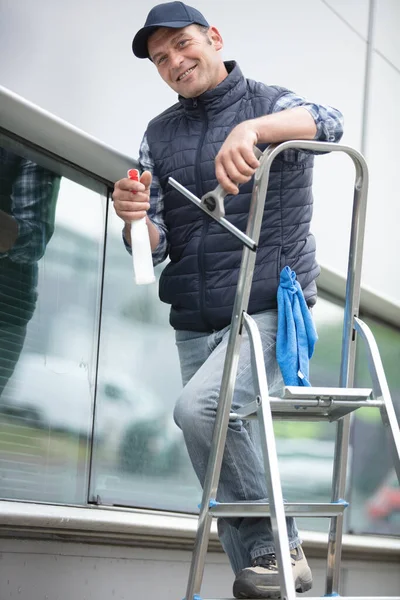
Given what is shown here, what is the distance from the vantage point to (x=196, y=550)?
251 centimetres

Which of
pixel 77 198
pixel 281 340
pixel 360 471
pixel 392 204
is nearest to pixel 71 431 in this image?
pixel 77 198

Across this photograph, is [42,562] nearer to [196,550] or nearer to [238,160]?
[196,550]

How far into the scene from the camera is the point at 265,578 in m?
2.44

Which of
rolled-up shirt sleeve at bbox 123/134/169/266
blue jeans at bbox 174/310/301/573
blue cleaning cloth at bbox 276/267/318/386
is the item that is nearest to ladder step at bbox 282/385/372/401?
blue cleaning cloth at bbox 276/267/318/386

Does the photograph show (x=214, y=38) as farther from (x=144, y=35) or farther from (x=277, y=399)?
(x=277, y=399)

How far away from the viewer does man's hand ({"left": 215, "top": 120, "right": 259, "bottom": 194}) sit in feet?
8.00

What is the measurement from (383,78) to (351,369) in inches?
125

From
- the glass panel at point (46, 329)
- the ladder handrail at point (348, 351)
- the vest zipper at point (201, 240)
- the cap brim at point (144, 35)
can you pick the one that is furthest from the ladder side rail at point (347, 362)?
the glass panel at point (46, 329)

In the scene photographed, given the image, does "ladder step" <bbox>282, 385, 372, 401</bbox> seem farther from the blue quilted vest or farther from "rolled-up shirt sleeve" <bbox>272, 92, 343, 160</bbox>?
"rolled-up shirt sleeve" <bbox>272, 92, 343, 160</bbox>

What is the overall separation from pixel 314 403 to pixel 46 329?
1.21 meters

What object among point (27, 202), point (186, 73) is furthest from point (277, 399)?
point (27, 202)

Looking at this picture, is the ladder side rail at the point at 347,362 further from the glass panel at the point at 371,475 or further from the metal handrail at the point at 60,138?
the glass panel at the point at 371,475

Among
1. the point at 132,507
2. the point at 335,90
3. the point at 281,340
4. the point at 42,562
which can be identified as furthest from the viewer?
the point at 335,90

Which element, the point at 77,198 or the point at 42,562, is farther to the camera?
the point at 77,198
